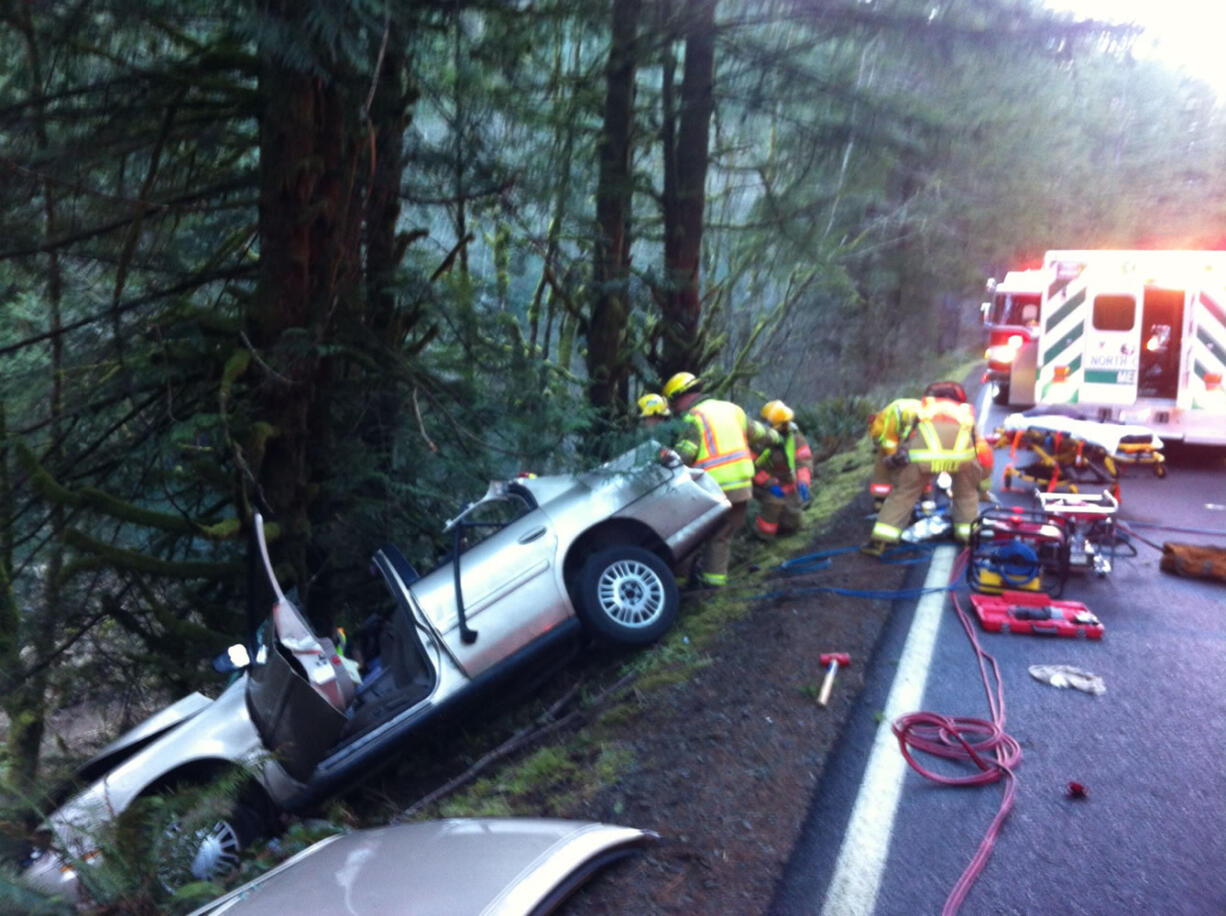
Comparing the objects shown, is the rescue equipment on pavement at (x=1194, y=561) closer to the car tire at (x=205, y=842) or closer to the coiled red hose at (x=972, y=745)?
the coiled red hose at (x=972, y=745)

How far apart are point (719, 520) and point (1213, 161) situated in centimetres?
2576

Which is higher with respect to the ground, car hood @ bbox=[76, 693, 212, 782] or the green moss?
the green moss

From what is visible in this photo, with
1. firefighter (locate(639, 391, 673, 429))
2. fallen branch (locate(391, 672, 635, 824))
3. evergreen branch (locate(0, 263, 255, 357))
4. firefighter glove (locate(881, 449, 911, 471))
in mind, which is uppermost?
evergreen branch (locate(0, 263, 255, 357))

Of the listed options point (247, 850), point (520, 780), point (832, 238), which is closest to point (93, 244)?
point (247, 850)

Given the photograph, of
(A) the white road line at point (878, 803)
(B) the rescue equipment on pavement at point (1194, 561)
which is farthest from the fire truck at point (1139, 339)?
(A) the white road line at point (878, 803)

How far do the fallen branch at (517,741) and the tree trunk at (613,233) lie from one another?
10.0ft

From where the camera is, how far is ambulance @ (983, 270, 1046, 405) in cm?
1471

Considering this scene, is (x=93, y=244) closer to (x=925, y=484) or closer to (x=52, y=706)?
(x=52, y=706)

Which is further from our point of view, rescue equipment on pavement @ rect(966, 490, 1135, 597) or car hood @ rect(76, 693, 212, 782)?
rescue equipment on pavement @ rect(966, 490, 1135, 597)

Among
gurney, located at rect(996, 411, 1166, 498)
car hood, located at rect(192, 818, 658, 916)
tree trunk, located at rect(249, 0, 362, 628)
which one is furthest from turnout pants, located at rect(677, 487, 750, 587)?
car hood, located at rect(192, 818, 658, 916)

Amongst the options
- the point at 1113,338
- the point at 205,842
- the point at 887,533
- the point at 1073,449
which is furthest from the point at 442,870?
the point at 1113,338

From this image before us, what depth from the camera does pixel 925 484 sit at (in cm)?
860

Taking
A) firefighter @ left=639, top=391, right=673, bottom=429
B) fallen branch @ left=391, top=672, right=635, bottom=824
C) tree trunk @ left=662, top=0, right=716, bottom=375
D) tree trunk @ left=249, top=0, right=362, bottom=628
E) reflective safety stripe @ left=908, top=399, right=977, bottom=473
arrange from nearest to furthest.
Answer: fallen branch @ left=391, top=672, right=635, bottom=824, tree trunk @ left=249, top=0, right=362, bottom=628, firefighter @ left=639, top=391, right=673, bottom=429, reflective safety stripe @ left=908, top=399, right=977, bottom=473, tree trunk @ left=662, top=0, right=716, bottom=375

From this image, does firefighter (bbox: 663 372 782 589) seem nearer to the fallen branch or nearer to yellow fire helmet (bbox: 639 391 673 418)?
yellow fire helmet (bbox: 639 391 673 418)
